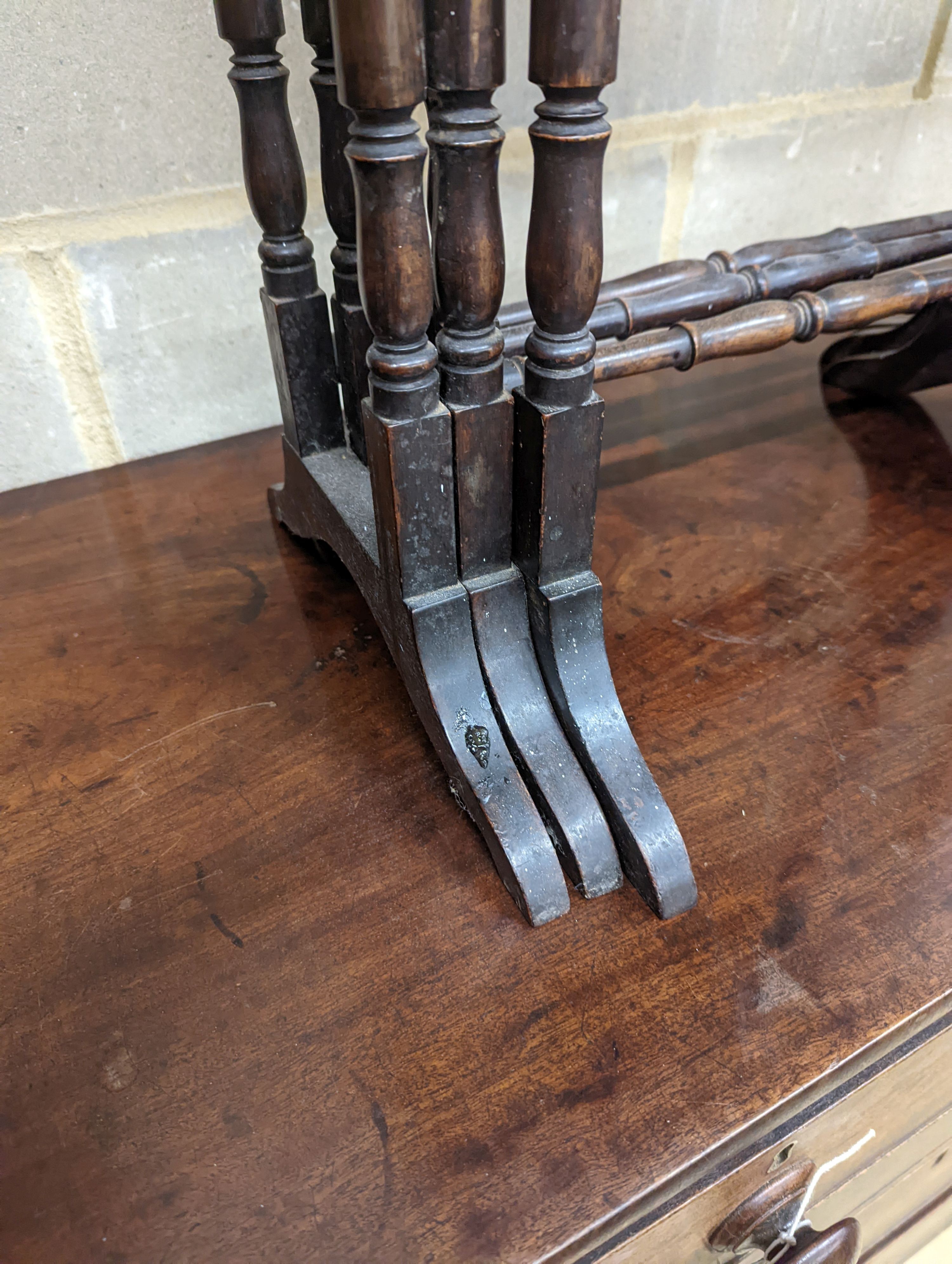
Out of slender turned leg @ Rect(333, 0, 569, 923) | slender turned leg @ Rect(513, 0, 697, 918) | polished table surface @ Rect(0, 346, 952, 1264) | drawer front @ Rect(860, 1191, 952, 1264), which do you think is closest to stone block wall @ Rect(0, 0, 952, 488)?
polished table surface @ Rect(0, 346, 952, 1264)

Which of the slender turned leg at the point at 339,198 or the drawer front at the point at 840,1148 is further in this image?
the slender turned leg at the point at 339,198

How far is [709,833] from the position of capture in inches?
21.6

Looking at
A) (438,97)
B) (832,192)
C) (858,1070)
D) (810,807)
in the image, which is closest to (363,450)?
(438,97)

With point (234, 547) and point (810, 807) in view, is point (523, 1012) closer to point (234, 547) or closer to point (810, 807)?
point (810, 807)

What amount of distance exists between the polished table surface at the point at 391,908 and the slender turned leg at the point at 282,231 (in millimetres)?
149

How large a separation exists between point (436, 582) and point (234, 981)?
0.81ft

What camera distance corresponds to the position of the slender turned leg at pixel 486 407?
410 millimetres

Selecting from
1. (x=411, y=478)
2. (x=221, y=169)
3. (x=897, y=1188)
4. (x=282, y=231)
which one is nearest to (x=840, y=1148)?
(x=897, y=1188)

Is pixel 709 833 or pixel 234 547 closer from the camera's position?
pixel 709 833

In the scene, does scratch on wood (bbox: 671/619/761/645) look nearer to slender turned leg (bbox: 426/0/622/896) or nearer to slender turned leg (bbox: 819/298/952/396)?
slender turned leg (bbox: 426/0/622/896)

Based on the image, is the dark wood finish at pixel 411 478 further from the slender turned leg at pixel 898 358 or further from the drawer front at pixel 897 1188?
the slender turned leg at pixel 898 358

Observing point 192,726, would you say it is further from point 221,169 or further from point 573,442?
point 221,169

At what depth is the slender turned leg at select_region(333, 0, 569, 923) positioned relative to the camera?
15.1 inches

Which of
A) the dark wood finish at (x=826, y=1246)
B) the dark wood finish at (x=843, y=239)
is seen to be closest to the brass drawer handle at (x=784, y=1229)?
the dark wood finish at (x=826, y=1246)
